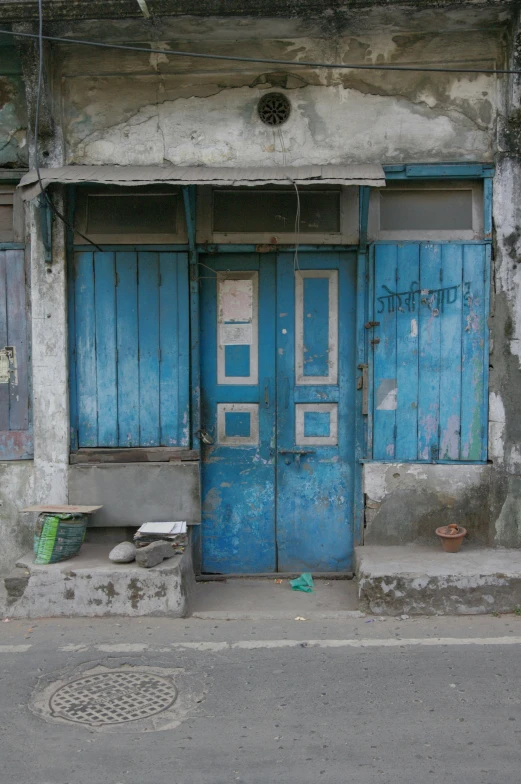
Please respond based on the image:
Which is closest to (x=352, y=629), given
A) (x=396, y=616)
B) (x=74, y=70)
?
(x=396, y=616)

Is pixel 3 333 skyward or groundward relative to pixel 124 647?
skyward

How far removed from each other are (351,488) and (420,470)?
1.92 feet

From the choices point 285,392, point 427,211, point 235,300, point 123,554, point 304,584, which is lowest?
point 304,584

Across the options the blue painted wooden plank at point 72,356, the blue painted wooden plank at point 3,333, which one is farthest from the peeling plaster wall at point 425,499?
the blue painted wooden plank at point 3,333

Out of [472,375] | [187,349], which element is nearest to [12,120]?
[187,349]

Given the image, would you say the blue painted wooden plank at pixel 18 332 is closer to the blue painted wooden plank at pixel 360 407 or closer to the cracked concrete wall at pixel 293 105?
the cracked concrete wall at pixel 293 105

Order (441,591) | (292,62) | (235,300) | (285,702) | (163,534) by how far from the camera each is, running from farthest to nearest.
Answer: (235,300) < (163,534) < (292,62) < (441,591) < (285,702)

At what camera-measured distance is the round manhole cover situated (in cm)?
380

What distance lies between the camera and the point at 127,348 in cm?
574

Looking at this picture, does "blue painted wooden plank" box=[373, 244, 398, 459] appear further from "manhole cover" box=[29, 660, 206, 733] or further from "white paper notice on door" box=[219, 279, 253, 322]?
"manhole cover" box=[29, 660, 206, 733]

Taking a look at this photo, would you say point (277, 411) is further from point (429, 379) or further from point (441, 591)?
point (441, 591)

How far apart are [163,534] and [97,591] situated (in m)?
0.62

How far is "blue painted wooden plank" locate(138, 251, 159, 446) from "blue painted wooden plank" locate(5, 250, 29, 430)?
94cm

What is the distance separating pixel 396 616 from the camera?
5.01 metres
